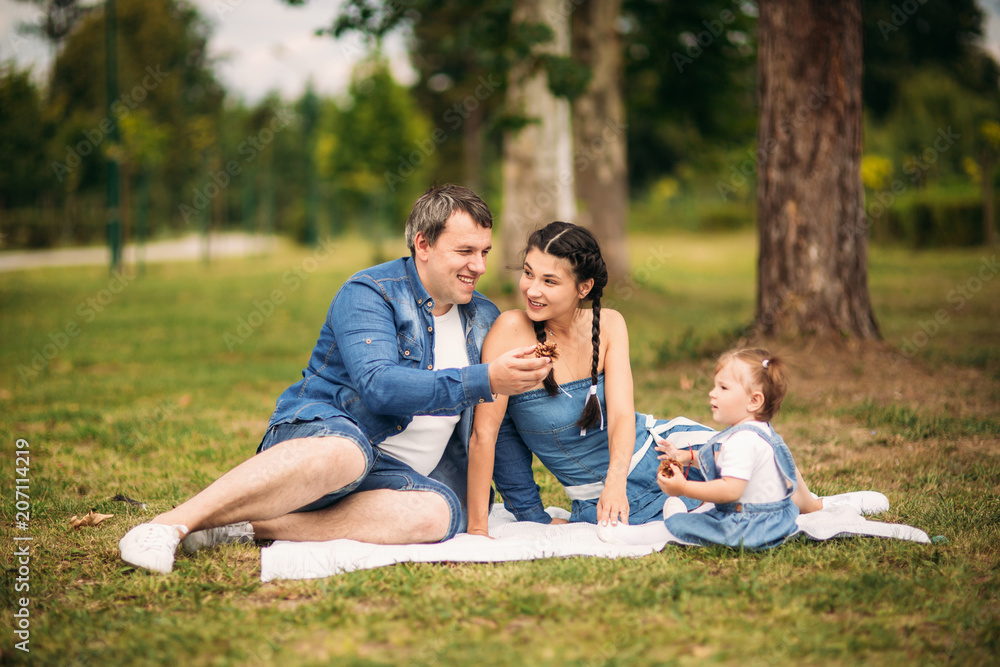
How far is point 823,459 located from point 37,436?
213 inches

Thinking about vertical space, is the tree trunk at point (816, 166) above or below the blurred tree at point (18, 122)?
below

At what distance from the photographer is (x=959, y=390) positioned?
6285 millimetres

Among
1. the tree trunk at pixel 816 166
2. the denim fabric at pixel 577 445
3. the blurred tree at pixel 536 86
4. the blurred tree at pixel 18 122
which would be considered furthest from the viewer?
the blurred tree at pixel 18 122

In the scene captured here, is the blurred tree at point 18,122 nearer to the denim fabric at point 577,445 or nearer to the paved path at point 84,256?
the paved path at point 84,256

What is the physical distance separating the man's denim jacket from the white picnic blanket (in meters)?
0.46

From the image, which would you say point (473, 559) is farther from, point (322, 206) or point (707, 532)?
point (322, 206)

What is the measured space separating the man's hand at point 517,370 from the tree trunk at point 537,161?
8.29 metres

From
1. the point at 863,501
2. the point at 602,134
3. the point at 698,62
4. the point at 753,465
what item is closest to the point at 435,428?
the point at 753,465

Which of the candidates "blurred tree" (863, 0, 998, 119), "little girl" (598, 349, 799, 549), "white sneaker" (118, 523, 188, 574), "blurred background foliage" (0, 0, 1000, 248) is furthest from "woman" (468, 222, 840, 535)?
"blurred tree" (863, 0, 998, 119)

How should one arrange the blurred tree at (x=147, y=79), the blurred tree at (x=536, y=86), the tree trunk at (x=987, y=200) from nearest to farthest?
the blurred tree at (x=536, y=86), the tree trunk at (x=987, y=200), the blurred tree at (x=147, y=79)

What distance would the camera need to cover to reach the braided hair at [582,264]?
3.49 metres

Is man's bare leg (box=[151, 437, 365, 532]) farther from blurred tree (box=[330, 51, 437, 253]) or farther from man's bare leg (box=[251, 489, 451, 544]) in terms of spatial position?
blurred tree (box=[330, 51, 437, 253])

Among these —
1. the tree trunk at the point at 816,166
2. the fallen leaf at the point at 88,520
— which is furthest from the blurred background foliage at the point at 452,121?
the fallen leaf at the point at 88,520

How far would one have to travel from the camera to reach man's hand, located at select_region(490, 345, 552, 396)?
10.1ft
